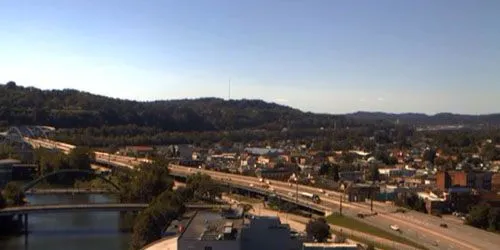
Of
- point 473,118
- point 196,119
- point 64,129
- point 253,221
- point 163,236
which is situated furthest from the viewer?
point 473,118

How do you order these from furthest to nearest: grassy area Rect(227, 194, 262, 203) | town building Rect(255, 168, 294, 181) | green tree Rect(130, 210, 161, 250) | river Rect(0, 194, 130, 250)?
town building Rect(255, 168, 294, 181) → grassy area Rect(227, 194, 262, 203) → river Rect(0, 194, 130, 250) → green tree Rect(130, 210, 161, 250)

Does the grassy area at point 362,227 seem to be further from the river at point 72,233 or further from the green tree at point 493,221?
the river at point 72,233

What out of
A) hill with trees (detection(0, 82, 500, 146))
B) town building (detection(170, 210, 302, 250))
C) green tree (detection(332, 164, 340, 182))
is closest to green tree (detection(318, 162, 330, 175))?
green tree (detection(332, 164, 340, 182))

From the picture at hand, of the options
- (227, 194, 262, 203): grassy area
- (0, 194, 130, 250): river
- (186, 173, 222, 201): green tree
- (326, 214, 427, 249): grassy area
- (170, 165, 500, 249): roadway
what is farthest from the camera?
(227, 194, 262, 203): grassy area

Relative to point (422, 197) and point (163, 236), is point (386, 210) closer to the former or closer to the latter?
point (422, 197)

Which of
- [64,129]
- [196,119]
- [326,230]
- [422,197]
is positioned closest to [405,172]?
[422,197]

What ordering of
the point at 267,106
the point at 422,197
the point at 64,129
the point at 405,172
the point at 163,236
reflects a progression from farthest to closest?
the point at 267,106 → the point at 64,129 → the point at 405,172 → the point at 422,197 → the point at 163,236

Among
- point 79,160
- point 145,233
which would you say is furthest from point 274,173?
point 145,233

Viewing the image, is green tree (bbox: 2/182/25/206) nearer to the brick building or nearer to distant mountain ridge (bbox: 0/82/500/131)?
the brick building
